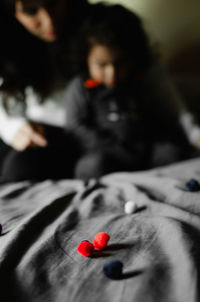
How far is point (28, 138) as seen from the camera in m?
0.91

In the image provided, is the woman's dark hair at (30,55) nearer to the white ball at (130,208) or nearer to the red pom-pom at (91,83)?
the red pom-pom at (91,83)

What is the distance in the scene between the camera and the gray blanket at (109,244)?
1.00 feet

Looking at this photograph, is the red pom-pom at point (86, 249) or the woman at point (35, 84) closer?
the red pom-pom at point (86, 249)

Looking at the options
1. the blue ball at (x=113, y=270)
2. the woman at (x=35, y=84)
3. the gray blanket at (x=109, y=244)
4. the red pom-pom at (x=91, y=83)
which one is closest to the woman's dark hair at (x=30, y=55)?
the woman at (x=35, y=84)

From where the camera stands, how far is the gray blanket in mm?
304

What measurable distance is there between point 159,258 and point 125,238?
74 millimetres

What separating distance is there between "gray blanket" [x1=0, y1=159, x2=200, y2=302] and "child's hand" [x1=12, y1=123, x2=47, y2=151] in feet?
0.91

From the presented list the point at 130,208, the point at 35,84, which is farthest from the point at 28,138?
the point at 130,208

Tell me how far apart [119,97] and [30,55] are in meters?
0.40

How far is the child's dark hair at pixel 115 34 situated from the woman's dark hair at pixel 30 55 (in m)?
0.06

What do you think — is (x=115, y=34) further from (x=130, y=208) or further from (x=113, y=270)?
(x=113, y=270)

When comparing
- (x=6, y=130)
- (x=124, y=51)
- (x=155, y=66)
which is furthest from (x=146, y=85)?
(x=6, y=130)

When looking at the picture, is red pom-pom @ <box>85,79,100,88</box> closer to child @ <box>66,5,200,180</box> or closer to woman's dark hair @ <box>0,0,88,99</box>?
child @ <box>66,5,200,180</box>

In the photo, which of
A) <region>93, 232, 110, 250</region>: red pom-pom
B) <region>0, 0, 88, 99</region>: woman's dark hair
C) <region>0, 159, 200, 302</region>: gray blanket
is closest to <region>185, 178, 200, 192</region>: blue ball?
<region>0, 159, 200, 302</region>: gray blanket
